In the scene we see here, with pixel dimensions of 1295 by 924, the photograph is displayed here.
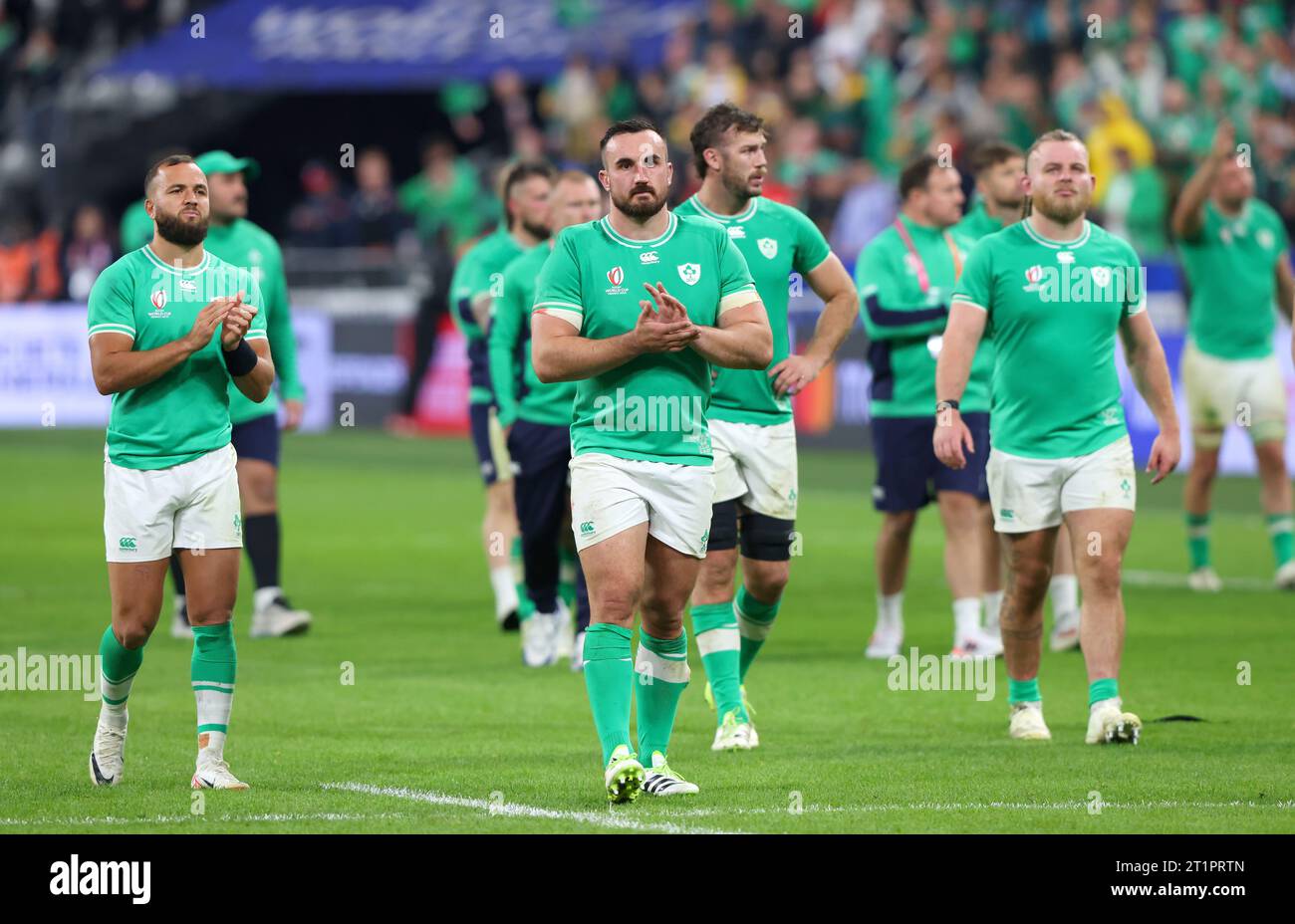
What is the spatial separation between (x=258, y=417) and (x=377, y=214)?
62.1 feet

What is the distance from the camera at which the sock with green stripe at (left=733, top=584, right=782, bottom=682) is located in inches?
402

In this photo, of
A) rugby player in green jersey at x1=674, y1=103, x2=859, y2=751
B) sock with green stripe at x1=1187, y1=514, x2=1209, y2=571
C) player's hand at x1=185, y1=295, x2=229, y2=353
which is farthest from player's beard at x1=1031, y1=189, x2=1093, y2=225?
sock with green stripe at x1=1187, y1=514, x2=1209, y2=571

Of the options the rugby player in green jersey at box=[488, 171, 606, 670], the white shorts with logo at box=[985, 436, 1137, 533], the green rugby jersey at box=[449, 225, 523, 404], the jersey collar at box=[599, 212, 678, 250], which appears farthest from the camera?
the green rugby jersey at box=[449, 225, 523, 404]

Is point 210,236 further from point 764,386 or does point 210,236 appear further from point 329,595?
point 764,386

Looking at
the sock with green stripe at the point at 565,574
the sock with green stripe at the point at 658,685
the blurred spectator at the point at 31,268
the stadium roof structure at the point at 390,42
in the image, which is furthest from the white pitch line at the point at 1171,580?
the blurred spectator at the point at 31,268

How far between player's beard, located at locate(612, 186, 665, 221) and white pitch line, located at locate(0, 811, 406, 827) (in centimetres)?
226

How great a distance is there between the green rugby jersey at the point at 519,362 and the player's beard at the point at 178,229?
3789 mm

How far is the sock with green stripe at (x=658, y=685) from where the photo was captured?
8414mm

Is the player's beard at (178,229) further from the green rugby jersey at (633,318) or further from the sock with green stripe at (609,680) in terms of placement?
the sock with green stripe at (609,680)

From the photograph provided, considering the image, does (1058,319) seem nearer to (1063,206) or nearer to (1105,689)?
(1063,206)

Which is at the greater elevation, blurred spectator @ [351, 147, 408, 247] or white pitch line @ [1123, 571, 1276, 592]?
blurred spectator @ [351, 147, 408, 247]

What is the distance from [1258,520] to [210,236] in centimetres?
998

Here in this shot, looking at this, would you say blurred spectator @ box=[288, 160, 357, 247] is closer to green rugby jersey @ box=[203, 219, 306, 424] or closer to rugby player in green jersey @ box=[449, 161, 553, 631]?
rugby player in green jersey @ box=[449, 161, 553, 631]
